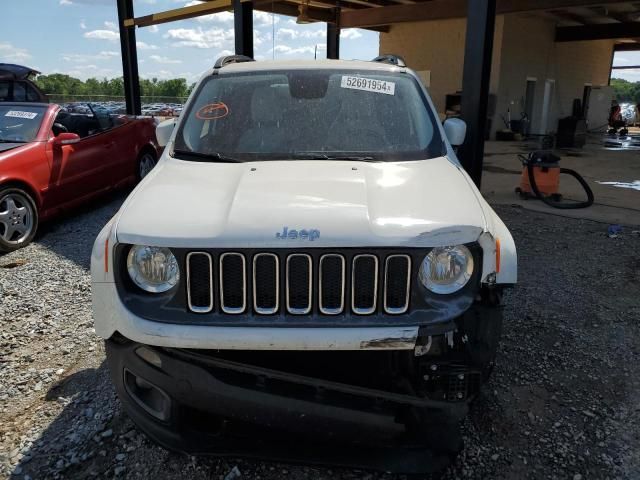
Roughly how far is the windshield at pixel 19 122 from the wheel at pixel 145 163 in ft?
6.12

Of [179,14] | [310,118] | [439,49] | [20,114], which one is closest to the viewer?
[310,118]

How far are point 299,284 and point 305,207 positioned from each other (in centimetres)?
35

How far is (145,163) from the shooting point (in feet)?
28.9

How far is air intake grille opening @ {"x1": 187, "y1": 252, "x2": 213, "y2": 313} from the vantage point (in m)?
2.25

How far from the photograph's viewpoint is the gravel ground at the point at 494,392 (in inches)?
103

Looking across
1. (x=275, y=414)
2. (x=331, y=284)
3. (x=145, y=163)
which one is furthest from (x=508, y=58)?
(x=275, y=414)

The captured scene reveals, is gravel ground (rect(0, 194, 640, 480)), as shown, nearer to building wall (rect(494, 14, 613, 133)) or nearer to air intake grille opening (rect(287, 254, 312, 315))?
air intake grille opening (rect(287, 254, 312, 315))

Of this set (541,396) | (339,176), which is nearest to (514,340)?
(541,396)

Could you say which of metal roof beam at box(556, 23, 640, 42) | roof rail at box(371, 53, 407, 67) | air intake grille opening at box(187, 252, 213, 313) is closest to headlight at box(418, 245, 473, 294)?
air intake grille opening at box(187, 252, 213, 313)

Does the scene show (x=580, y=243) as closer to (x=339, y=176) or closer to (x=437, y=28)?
(x=339, y=176)

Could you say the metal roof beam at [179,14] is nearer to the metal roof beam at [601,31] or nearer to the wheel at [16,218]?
the wheel at [16,218]

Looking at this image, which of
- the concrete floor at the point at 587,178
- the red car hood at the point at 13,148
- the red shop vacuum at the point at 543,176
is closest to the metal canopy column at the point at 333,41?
the concrete floor at the point at 587,178

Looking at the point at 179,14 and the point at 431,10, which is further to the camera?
the point at 431,10

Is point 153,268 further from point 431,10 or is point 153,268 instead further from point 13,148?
point 431,10
